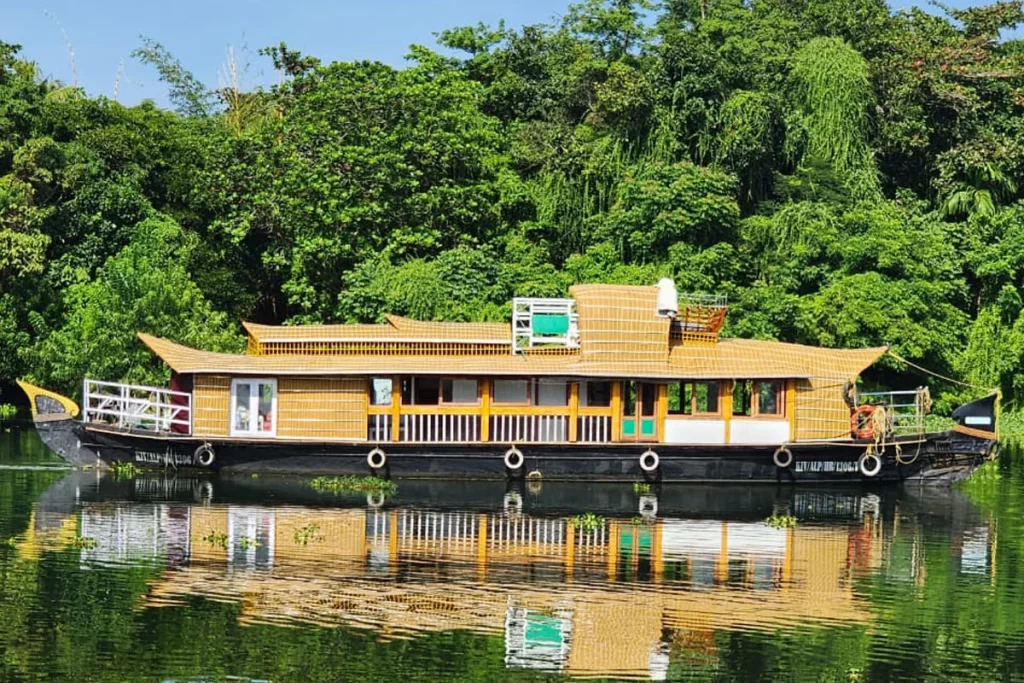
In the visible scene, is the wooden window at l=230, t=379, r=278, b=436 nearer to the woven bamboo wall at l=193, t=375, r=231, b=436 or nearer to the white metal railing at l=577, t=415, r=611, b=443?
the woven bamboo wall at l=193, t=375, r=231, b=436

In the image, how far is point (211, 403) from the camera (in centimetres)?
2612

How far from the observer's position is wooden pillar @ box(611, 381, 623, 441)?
26094mm

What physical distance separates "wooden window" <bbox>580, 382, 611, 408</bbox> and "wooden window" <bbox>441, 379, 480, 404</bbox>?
184cm

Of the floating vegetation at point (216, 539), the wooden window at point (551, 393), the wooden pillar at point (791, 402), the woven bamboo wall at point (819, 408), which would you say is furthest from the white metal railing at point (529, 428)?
the floating vegetation at point (216, 539)

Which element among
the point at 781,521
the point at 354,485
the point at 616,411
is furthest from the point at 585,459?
the point at 781,521

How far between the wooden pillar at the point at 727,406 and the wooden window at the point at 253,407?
24.6 ft

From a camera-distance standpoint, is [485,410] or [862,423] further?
[862,423]

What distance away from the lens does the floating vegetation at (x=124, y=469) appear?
2612 cm

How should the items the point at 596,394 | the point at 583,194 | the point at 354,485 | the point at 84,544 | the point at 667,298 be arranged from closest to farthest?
1. the point at 84,544
2. the point at 354,485
3. the point at 667,298
4. the point at 596,394
5. the point at 583,194

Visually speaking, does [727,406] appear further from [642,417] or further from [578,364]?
[578,364]

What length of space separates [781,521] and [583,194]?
1700cm

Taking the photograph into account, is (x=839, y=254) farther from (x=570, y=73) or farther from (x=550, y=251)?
(x=570, y=73)

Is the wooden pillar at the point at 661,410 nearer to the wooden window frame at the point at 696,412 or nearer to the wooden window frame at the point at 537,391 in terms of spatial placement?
the wooden window frame at the point at 696,412

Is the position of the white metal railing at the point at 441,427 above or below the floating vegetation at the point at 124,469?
above
